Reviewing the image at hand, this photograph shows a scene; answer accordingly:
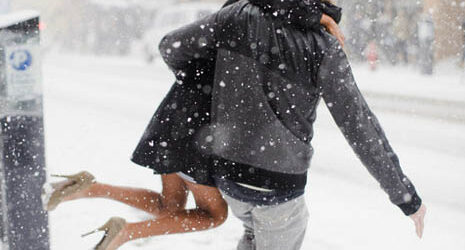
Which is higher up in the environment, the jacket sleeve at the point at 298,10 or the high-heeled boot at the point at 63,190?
the jacket sleeve at the point at 298,10

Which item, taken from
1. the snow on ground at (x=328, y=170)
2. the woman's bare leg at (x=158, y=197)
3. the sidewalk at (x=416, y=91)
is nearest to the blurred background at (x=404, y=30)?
the sidewalk at (x=416, y=91)

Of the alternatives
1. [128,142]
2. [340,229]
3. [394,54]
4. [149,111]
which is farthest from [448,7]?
[340,229]

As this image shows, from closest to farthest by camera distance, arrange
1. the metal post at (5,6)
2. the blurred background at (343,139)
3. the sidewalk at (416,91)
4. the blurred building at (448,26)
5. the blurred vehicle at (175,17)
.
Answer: the metal post at (5,6) < the blurred background at (343,139) < the sidewalk at (416,91) < the blurred vehicle at (175,17) < the blurred building at (448,26)

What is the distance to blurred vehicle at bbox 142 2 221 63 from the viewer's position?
16172 mm

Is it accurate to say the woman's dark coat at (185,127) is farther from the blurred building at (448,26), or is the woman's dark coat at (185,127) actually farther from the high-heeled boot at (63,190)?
the blurred building at (448,26)

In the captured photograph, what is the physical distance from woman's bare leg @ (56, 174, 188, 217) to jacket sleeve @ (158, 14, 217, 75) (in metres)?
0.56

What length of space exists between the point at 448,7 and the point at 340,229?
15721 millimetres

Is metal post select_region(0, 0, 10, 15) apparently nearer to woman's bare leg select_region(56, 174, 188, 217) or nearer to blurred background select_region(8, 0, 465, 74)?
woman's bare leg select_region(56, 174, 188, 217)

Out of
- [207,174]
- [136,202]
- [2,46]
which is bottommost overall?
[136,202]

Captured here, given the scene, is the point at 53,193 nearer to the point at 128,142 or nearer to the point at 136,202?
the point at 136,202

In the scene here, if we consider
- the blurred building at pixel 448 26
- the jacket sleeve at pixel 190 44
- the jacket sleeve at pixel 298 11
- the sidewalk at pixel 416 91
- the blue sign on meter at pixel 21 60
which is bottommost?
the sidewalk at pixel 416 91

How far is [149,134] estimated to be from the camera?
7.13 feet

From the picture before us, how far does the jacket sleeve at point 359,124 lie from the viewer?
173cm

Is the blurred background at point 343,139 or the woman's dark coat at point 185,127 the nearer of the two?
the woman's dark coat at point 185,127
